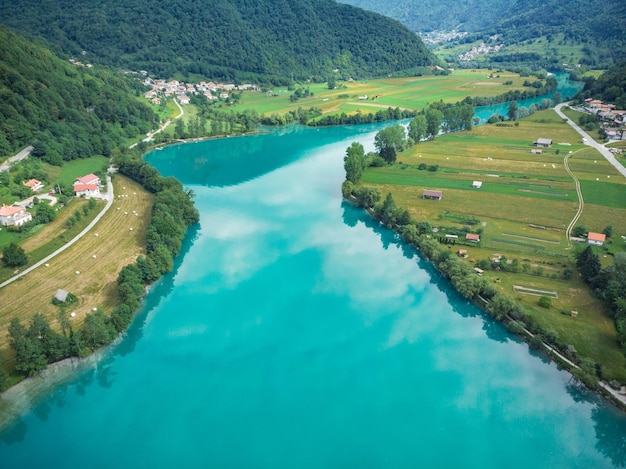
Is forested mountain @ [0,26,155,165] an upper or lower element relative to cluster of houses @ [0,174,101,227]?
upper

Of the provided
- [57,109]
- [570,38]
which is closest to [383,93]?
[57,109]

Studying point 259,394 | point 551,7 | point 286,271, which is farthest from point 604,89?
point 551,7

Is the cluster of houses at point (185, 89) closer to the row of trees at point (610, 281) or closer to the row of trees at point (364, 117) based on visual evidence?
the row of trees at point (364, 117)

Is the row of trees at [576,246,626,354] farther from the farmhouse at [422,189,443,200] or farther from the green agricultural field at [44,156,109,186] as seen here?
the green agricultural field at [44,156,109,186]

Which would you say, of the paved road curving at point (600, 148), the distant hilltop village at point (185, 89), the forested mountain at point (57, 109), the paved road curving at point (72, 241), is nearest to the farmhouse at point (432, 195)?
the paved road curving at point (600, 148)

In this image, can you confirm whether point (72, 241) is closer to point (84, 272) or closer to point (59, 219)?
point (59, 219)

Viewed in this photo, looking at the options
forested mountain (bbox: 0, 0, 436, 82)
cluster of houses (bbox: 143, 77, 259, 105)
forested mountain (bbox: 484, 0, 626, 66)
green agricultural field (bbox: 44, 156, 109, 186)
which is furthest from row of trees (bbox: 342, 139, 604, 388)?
forested mountain (bbox: 484, 0, 626, 66)
